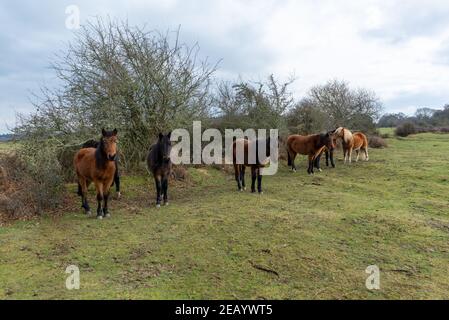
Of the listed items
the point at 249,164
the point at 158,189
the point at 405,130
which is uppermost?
the point at 405,130

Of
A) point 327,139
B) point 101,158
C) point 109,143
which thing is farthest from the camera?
point 327,139

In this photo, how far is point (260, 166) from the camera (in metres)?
9.74

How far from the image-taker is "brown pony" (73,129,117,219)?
21.5ft

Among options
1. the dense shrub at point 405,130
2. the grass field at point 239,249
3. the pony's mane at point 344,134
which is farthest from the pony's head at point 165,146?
the dense shrub at point 405,130

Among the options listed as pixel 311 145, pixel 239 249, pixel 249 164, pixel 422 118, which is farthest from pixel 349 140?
pixel 422 118

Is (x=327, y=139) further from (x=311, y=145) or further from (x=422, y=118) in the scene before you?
(x=422, y=118)

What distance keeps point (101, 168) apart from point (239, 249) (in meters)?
3.62

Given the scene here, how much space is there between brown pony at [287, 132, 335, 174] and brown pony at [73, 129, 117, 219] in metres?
8.34

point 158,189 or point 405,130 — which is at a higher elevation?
point 405,130

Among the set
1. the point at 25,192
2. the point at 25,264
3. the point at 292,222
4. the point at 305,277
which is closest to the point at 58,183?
the point at 25,192

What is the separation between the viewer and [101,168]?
6.95m

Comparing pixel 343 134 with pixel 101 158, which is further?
pixel 343 134

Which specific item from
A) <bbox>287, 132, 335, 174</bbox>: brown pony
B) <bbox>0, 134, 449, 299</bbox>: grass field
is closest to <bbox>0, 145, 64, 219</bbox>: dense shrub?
<bbox>0, 134, 449, 299</bbox>: grass field
